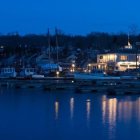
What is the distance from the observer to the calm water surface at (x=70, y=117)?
81.2 ft

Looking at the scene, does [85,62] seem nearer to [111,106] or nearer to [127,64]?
[127,64]

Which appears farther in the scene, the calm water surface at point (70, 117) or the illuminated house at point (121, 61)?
the illuminated house at point (121, 61)

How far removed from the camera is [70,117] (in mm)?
30984

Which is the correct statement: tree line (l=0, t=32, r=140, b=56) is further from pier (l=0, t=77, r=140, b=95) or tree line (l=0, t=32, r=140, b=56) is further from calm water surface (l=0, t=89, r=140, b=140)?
calm water surface (l=0, t=89, r=140, b=140)

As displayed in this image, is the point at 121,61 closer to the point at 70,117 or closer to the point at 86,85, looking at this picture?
the point at 86,85

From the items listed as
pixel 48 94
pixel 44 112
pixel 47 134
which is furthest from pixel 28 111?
pixel 48 94

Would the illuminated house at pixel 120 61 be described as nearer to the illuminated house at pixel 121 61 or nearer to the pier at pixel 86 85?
the illuminated house at pixel 121 61

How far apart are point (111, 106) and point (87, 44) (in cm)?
8231

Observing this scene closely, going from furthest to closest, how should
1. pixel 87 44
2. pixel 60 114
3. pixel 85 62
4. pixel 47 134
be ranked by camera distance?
pixel 87 44
pixel 85 62
pixel 60 114
pixel 47 134

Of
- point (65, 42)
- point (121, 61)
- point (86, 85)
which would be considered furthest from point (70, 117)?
point (65, 42)

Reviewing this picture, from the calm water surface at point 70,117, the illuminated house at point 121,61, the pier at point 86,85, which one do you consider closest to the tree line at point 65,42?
the illuminated house at point 121,61

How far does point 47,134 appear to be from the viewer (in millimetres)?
24734

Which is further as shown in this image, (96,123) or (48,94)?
(48,94)

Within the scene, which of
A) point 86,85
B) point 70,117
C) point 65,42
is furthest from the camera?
point 65,42
